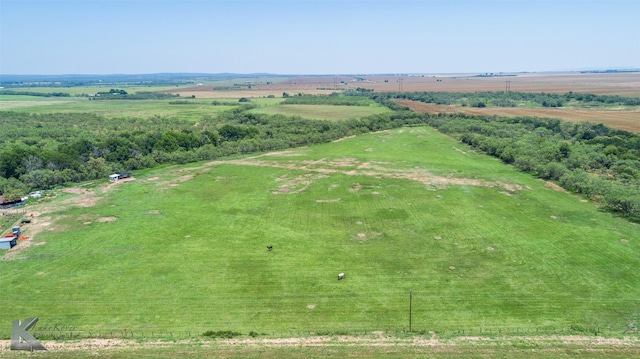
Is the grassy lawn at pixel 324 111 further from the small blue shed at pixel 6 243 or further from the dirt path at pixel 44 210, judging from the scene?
the small blue shed at pixel 6 243

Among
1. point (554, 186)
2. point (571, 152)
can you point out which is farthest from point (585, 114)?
point (554, 186)

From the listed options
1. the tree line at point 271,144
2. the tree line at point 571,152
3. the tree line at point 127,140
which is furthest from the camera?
the tree line at point 127,140

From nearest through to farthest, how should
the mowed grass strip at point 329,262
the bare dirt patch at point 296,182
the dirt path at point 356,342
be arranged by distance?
the dirt path at point 356,342
the mowed grass strip at point 329,262
the bare dirt patch at point 296,182

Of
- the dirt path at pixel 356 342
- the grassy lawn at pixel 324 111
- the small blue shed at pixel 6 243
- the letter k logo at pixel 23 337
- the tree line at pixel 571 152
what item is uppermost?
the grassy lawn at pixel 324 111

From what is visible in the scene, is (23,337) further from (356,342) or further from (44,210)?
(44,210)

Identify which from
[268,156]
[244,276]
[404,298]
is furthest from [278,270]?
[268,156]

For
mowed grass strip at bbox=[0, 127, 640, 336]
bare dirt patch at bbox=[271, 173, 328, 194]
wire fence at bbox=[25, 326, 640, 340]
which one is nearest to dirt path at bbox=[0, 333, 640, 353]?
wire fence at bbox=[25, 326, 640, 340]

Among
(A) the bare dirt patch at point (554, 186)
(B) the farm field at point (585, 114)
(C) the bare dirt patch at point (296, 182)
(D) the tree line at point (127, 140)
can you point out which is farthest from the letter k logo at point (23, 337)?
(B) the farm field at point (585, 114)

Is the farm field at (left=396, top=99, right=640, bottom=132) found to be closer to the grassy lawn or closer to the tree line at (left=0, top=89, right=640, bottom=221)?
the tree line at (left=0, top=89, right=640, bottom=221)
